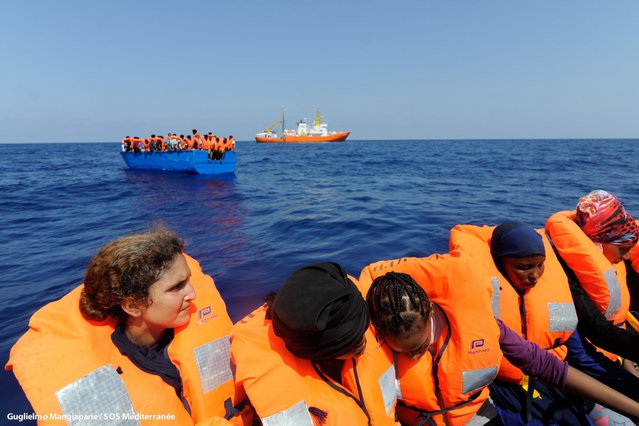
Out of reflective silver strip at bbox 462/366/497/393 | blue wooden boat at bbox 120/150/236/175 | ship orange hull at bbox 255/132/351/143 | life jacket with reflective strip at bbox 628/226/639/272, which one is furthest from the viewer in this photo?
ship orange hull at bbox 255/132/351/143

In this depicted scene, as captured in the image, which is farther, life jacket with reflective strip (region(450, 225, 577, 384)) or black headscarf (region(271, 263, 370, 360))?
life jacket with reflective strip (region(450, 225, 577, 384))

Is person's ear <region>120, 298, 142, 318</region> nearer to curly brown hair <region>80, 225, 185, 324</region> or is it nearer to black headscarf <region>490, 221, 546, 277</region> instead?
curly brown hair <region>80, 225, 185, 324</region>

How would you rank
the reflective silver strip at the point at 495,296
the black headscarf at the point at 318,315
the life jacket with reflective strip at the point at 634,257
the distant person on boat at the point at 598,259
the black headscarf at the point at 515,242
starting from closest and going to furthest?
1. the black headscarf at the point at 318,315
2. the black headscarf at the point at 515,242
3. the reflective silver strip at the point at 495,296
4. the distant person on boat at the point at 598,259
5. the life jacket with reflective strip at the point at 634,257

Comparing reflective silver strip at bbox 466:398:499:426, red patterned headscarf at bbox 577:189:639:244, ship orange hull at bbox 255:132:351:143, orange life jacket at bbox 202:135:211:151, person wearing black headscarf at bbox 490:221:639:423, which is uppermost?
ship orange hull at bbox 255:132:351:143

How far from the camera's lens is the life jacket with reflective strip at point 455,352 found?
7.17 ft

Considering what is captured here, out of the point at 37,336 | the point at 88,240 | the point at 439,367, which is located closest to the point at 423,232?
the point at 439,367

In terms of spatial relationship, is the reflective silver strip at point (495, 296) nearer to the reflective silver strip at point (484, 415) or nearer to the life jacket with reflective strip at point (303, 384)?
the reflective silver strip at point (484, 415)

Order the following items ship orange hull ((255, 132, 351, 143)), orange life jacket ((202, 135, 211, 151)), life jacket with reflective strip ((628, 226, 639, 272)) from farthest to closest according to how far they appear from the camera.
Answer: ship orange hull ((255, 132, 351, 143)) < orange life jacket ((202, 135, 211, 151)) < life jacket with reflective strip ((628, 226, 639, 272))

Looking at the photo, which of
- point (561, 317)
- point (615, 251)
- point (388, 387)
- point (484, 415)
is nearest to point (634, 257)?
point (615, 251)

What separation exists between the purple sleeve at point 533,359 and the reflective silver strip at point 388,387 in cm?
86

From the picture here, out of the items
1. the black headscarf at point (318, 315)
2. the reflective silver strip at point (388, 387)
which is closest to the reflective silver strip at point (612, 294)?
the reflective silver strip at point (388, 387)

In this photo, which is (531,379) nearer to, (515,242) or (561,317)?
(561,317)

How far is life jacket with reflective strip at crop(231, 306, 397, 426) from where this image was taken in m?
1.75

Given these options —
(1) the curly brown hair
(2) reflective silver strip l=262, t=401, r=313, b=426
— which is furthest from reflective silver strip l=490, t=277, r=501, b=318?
(1) the curly brown hair
